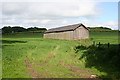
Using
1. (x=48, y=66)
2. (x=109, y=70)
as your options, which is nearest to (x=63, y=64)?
(x=48, y=66)

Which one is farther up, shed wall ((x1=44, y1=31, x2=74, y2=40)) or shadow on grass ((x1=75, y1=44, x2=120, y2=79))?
shed wall ((x1=44, y1=31, x2=74, y2=40))

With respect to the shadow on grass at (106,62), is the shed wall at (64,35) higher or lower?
higher

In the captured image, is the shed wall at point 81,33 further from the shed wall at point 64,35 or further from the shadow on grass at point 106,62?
the shadow on grass at point 106,62

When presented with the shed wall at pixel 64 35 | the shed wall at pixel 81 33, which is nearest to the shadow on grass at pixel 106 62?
the shed wall at pixel 81 33

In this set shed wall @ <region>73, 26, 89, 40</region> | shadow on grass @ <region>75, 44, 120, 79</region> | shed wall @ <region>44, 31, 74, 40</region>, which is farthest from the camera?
shed wall @ <region>44, 31, 74, 40</region>

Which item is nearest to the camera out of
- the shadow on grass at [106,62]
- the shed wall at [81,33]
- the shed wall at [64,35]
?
the shadow on grass at [106,62]

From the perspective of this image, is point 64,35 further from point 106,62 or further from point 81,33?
point 106,62

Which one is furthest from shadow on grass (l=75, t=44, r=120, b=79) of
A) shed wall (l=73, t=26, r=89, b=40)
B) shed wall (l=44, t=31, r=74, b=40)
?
shed wall (l=44, t=31, r=74, b=40)

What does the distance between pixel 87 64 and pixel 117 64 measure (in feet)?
9.13

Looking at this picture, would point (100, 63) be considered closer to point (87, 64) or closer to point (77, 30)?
point (87, 64)

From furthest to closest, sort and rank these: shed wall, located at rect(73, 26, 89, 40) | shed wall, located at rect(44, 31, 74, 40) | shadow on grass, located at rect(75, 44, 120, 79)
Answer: shed wall, located at rect(44, 31, 74, 40), shed wall, located at rect(73, 26, 89, 40), shadow on grass, located at rect(75, 44, 120, 79)

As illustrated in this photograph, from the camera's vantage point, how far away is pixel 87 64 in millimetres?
23406

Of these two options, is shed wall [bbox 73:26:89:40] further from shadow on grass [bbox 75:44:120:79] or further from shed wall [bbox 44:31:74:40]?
shadow on grass [bbox 75:44:120:79]

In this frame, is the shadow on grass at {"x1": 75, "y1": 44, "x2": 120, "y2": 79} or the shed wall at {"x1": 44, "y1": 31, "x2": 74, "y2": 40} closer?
the shadow on grass at {"x1": 75, "y1": 44, "x2": 120, "y2": 79}
